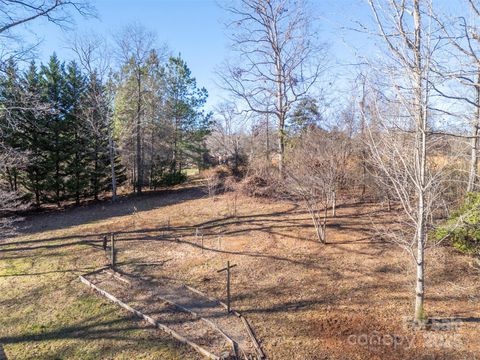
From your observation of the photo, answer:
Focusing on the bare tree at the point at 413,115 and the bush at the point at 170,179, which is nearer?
the bare tree at the point at 413,115

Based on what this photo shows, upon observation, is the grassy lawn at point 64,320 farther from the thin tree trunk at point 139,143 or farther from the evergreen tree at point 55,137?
the thin tree trunk at point 139,143

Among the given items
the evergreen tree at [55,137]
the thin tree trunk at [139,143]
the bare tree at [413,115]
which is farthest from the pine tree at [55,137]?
the bare tree at [413,115]

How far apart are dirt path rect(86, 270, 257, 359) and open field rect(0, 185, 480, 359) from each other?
0.93 ft

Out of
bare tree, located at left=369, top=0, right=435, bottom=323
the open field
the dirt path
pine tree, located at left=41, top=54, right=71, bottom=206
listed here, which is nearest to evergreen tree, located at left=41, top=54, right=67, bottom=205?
pine tree, located at left=41, top=54, right=71, bottom=206

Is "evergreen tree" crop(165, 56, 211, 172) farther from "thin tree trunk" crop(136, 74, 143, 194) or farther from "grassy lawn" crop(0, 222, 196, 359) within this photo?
"grassy lawn" crop(0, 222, 196, 359)

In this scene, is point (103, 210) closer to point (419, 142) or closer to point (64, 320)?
point (64, 320)

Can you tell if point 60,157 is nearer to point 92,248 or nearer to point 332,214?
point 92,248

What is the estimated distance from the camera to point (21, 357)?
16.3 ft

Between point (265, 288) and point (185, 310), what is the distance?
1815 mm

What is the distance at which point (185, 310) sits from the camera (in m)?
5.83

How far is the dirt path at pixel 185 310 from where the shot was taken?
15.8 feet

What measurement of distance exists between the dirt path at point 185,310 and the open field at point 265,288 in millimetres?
283

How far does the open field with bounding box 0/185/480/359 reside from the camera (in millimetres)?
4762

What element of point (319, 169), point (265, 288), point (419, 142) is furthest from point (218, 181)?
point (419, 142)
